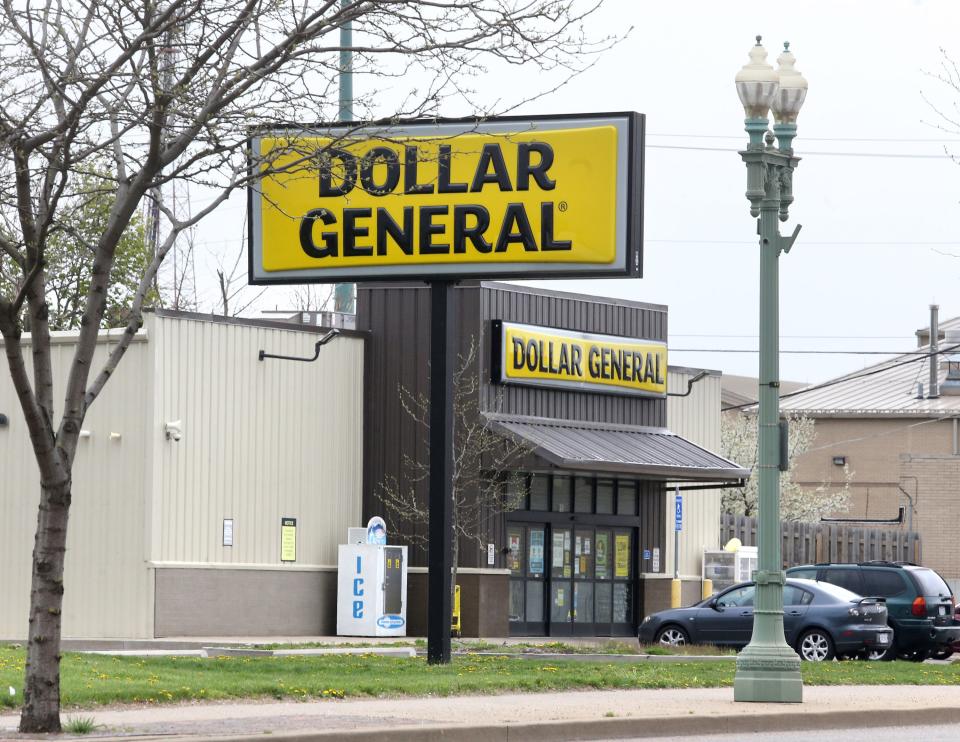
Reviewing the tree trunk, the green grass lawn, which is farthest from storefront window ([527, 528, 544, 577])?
the tree trunk

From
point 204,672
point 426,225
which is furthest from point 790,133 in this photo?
point 204,672

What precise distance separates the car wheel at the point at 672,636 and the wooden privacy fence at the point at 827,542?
11.4 m

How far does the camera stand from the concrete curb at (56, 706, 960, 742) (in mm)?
12625

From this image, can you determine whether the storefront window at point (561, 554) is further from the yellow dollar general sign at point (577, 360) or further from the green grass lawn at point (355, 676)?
the green grass lawn at point (355, 676)

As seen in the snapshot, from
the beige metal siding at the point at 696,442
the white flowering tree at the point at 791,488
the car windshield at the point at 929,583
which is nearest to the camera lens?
the car windshield at the point at 929,583

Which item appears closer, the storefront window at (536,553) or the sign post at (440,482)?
the sign post at (440,482)

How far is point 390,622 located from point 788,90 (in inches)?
605

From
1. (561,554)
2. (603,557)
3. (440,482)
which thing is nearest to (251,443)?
(561,554)

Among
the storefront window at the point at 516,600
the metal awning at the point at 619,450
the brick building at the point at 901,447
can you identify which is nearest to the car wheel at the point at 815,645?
the metal awning at the point at 619,450

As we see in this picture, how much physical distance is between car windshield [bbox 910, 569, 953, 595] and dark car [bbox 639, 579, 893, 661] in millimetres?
1326

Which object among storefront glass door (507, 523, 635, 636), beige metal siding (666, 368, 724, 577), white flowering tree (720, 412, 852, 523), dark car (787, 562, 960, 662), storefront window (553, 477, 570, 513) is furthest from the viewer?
white flowering tree (720, 412, 852, 523)

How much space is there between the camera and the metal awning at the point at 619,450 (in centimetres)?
3031

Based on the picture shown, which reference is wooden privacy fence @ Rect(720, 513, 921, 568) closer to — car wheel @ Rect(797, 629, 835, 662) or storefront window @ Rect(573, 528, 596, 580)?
storefront window @ Rect(573, 528, 596, 580)

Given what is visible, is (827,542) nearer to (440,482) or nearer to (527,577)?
(527,577)
